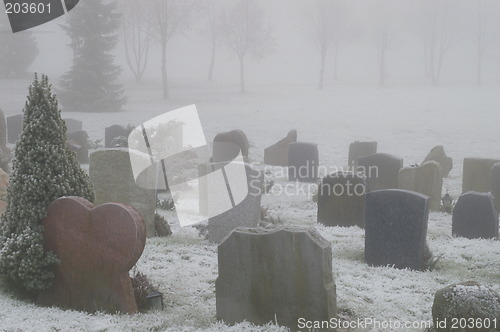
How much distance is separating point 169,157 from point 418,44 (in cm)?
8424

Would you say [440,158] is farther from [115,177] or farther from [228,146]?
[115,177]

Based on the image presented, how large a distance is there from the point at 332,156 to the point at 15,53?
134ft

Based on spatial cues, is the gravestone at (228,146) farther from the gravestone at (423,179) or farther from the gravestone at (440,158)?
the gravestone at (423,179)

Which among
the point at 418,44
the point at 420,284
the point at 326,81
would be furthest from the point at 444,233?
the point at 418,44

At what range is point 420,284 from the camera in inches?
329

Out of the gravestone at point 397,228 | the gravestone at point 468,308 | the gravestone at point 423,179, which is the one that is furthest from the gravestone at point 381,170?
the gravestone at point 468,308

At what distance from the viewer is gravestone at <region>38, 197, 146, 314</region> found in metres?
6.64

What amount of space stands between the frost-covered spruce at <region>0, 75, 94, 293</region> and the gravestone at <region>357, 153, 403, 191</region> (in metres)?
10.3

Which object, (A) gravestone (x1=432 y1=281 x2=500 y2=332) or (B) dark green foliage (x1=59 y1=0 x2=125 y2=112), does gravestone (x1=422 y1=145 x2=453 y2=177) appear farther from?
(B) dark green foliage (x1=59 y1=0 x2=125 y2=112)

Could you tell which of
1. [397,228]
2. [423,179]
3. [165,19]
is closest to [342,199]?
[423,179]

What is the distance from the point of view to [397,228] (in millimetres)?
9320

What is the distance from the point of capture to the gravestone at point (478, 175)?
52.5 ft

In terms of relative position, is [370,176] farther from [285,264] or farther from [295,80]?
[295,80]

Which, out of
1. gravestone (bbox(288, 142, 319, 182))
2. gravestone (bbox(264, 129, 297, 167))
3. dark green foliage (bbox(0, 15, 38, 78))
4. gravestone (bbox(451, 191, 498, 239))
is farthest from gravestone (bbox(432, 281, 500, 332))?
dark green foliage (bbox(0, 15, 38, 78))
